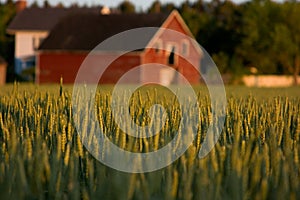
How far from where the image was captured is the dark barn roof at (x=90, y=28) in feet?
137

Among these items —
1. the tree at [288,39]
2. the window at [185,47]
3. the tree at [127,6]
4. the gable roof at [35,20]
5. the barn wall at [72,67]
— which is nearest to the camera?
the barn wall at [72,67]

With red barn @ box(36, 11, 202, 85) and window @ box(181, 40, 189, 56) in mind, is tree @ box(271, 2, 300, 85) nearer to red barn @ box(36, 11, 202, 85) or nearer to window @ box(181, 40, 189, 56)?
red barn @ box(36, 11, 202, 85)

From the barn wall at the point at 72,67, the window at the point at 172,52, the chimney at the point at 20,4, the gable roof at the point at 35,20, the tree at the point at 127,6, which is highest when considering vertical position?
the tree at the point at 127,6

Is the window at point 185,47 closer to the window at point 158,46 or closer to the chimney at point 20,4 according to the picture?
the window at point 158,46

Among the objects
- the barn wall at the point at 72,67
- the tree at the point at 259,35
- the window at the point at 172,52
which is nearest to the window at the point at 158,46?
the window at the point at 172,52

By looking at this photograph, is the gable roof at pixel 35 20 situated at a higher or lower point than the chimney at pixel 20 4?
lower

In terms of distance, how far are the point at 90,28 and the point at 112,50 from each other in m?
4.27

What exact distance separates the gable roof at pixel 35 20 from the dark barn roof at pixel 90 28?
11.3 meters

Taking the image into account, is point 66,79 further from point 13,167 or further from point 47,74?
point 13,167

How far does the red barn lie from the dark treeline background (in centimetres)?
826

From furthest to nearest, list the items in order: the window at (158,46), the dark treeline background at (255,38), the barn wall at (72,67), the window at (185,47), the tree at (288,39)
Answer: the dark treeline background at (255,38), the tree at (288,39), the window at (185,47), the barn wall at (72,67), the window at (158,46)

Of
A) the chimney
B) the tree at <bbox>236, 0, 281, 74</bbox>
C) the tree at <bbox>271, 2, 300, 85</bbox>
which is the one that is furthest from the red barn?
the chimney

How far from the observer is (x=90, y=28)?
141 feet

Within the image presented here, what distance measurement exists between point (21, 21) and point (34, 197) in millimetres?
54040
